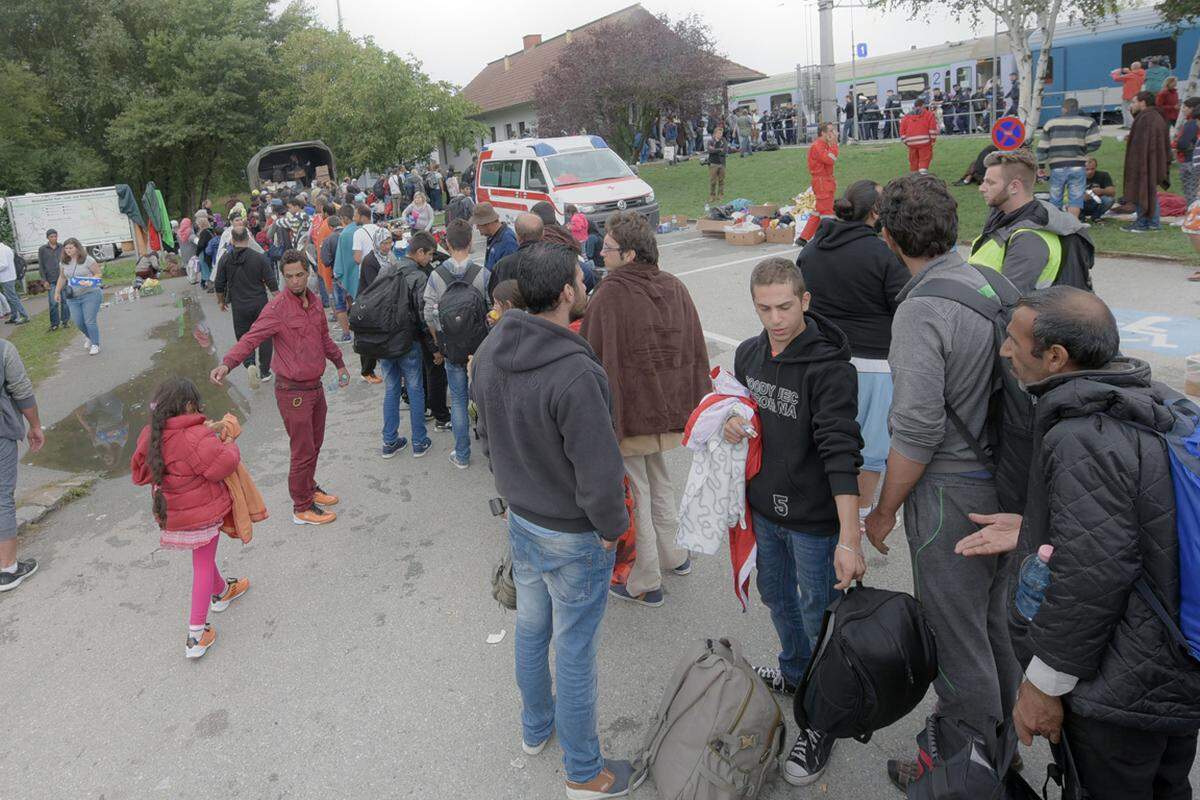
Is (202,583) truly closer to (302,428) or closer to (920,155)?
(302,428)

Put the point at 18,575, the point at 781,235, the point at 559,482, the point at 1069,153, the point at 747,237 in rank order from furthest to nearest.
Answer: the point at 747,237, the point at 781,235, the point at 1069,153, the point at 18,575, the point at 559,482

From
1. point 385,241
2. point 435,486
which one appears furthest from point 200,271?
point 435,486

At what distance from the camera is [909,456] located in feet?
8.60

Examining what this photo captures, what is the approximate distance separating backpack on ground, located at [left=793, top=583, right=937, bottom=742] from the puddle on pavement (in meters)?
6.08

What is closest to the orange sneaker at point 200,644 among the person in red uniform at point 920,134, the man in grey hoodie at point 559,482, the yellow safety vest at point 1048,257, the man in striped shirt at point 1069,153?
the man in grey hoodie at point 559,482

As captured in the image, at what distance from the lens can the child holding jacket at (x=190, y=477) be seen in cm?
415

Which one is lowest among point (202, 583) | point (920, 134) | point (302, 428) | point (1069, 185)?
point (202, 583)

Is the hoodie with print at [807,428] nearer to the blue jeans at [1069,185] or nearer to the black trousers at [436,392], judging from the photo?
the black trousers at [436,392]

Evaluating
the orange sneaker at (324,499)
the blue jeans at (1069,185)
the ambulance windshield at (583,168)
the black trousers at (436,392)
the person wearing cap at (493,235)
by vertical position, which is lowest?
the orange sneaker at (324,499)

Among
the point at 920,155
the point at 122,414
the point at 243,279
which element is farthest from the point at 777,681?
the point at 920,155

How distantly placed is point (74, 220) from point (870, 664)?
26933mm

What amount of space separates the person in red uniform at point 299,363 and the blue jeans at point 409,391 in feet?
2.57

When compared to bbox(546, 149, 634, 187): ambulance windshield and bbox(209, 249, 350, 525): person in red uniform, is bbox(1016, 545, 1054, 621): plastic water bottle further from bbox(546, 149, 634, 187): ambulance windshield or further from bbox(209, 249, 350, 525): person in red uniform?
bbox(546, 149, 634, 187): ambulance windshield

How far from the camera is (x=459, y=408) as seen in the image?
6461mm
